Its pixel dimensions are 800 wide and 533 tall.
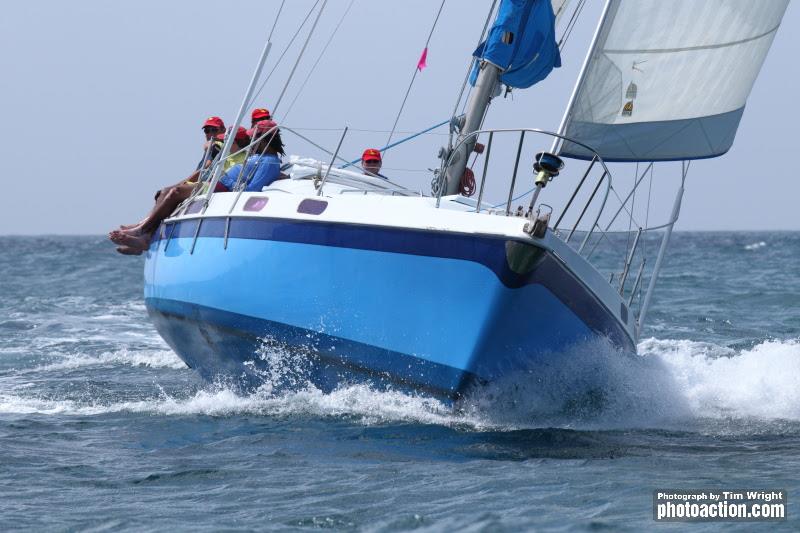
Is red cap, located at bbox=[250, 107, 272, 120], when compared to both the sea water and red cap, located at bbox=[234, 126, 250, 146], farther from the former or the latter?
the sea water

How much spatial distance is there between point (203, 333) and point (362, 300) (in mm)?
2021

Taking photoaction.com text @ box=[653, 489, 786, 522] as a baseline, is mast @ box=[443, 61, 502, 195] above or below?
above

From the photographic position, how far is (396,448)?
675cm

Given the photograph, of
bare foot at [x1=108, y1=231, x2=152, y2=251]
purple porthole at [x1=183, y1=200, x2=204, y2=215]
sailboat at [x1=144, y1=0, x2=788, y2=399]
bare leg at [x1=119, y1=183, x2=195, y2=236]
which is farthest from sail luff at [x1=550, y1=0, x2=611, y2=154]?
bare foot at [x1=108, y1=231, x2=152, y2=251]

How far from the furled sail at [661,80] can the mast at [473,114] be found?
2.84 ft

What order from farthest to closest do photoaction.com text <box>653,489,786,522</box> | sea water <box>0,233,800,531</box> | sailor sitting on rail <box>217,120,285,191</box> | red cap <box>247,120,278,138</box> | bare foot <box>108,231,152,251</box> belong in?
bare foot <box>108,231,152,251</box> < red cap <box>247,120,278,138</box> < sailor sitting on rail <box>217,120,285,191</box> < sea water <box>0,233,800,531</box> < photoaction.com text <box>653,489,786,522</box>

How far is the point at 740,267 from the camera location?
33625 millimetres

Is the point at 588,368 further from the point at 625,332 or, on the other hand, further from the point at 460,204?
the point at 460,204

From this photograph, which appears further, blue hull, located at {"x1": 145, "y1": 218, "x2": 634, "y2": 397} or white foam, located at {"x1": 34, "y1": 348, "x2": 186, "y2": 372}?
white foam, located at {"x1": 34, "y1": 348, "x2": 186, "y2": 372}

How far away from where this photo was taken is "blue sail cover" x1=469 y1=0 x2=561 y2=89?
8469 mm

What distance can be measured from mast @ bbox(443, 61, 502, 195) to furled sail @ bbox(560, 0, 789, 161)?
867 mm

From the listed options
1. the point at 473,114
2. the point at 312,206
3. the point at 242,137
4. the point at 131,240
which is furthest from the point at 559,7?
the point at 131,240

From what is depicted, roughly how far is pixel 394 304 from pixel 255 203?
1.55 metres

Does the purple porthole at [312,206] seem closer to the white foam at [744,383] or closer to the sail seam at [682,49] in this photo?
the sail seam at [682,49]
